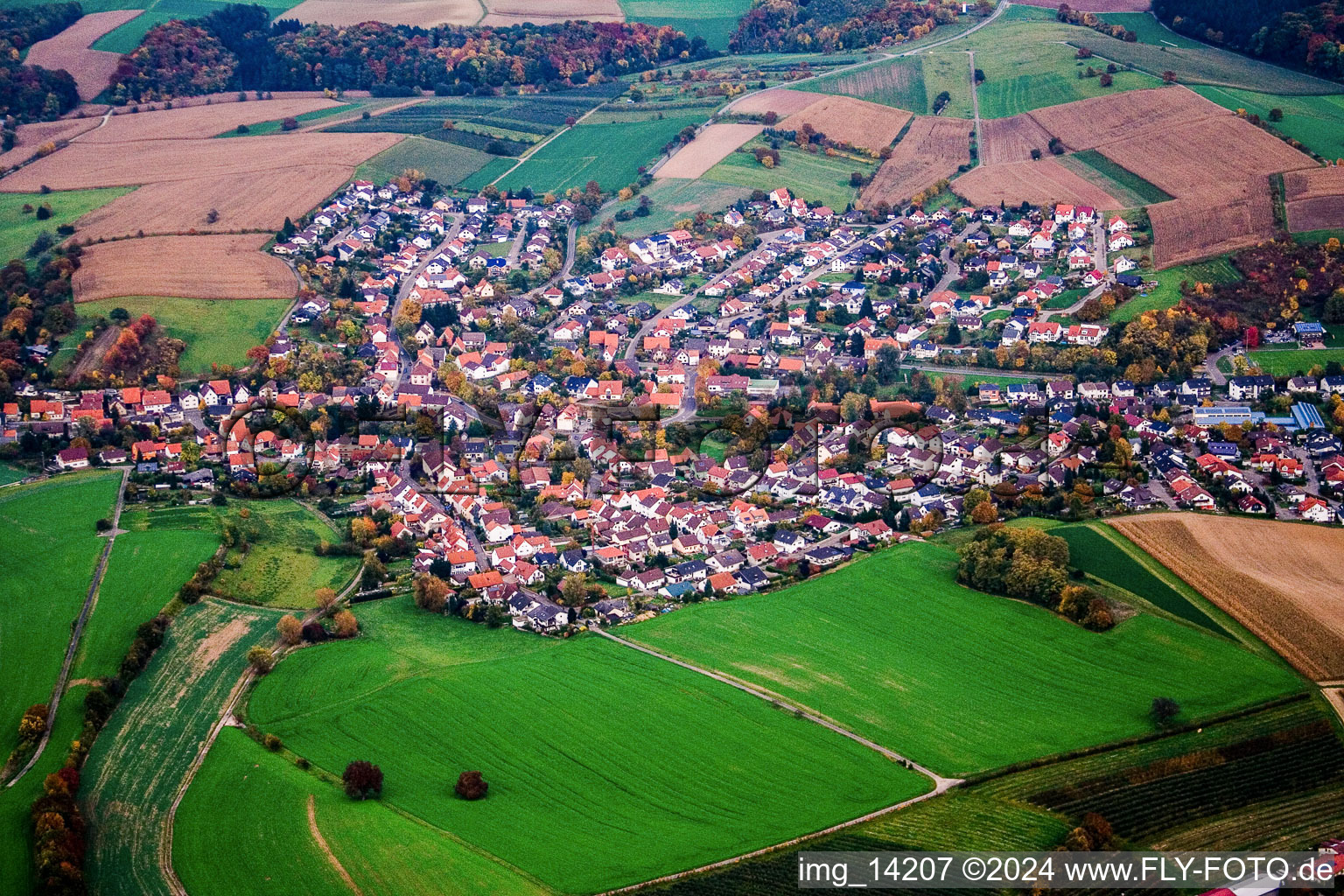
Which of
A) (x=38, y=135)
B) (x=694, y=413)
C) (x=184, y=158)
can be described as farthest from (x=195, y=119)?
(x=694, y=413)

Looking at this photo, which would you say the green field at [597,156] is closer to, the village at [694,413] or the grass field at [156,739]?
the village at [694,413]

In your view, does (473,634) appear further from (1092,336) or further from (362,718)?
(1092,336)

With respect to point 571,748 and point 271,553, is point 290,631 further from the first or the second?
point 571,748

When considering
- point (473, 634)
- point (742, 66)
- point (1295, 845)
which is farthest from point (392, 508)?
point (742, 66)

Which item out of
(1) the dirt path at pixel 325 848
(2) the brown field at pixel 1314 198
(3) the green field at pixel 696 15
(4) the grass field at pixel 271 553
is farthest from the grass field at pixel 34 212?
(2) the brown field at pixel 1314 198

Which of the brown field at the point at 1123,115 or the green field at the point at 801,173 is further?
the green field at the point at 801,173

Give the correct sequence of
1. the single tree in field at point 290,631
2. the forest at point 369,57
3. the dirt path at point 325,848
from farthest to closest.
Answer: the forest at point 369,57 → the single tree in field at point 290,631 → the dirt path at point 325,848

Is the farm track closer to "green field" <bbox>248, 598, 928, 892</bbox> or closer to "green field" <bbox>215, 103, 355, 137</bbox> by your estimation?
"green field" <bbox>248, 598, 928, 892</bbox>
